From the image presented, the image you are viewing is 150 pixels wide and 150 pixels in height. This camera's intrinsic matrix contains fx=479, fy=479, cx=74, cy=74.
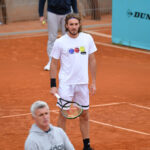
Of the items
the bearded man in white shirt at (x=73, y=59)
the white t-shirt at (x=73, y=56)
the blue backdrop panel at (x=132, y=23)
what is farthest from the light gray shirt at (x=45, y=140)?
the blue backdrop panel at (x=132, y=23)

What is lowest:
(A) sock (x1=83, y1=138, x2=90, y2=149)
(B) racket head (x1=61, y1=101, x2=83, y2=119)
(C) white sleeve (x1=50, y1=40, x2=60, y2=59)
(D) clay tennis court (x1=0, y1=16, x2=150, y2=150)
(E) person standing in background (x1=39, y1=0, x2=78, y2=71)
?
(D) clay tennis court (x1=0, y1=16, x2=150, y2=150)

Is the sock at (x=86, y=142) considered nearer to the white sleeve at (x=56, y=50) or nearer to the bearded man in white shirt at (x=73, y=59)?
the bearded man in white shirt at (x=73, y=59)

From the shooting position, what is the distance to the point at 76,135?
8578 mm

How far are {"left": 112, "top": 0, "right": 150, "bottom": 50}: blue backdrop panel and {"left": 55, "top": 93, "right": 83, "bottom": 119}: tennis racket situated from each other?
8.93m

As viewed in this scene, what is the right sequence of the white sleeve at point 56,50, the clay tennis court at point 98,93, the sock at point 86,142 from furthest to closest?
1. the clay tennis court at point 98,93
2. the sock at point 86,142
3. the white sleeve at point 56,50

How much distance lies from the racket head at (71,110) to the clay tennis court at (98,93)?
41.7 inches

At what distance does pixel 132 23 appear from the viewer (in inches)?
636

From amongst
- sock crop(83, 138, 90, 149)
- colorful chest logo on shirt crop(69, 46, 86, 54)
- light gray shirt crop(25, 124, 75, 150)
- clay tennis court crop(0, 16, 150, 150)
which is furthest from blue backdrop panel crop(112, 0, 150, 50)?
light gray shirt crop(25, 124, 75, 150)

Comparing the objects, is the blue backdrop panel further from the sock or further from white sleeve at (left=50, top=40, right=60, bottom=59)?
white sleeve at (left=50, top=40, right=60, bottom=59)

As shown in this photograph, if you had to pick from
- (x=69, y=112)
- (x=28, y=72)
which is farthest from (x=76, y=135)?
(x=28, y=72)

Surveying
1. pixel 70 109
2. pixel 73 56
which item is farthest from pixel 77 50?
pixel 70 109

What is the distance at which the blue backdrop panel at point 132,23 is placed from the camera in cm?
1564

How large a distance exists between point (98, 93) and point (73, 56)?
4265 mm

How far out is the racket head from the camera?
6.94 metres
